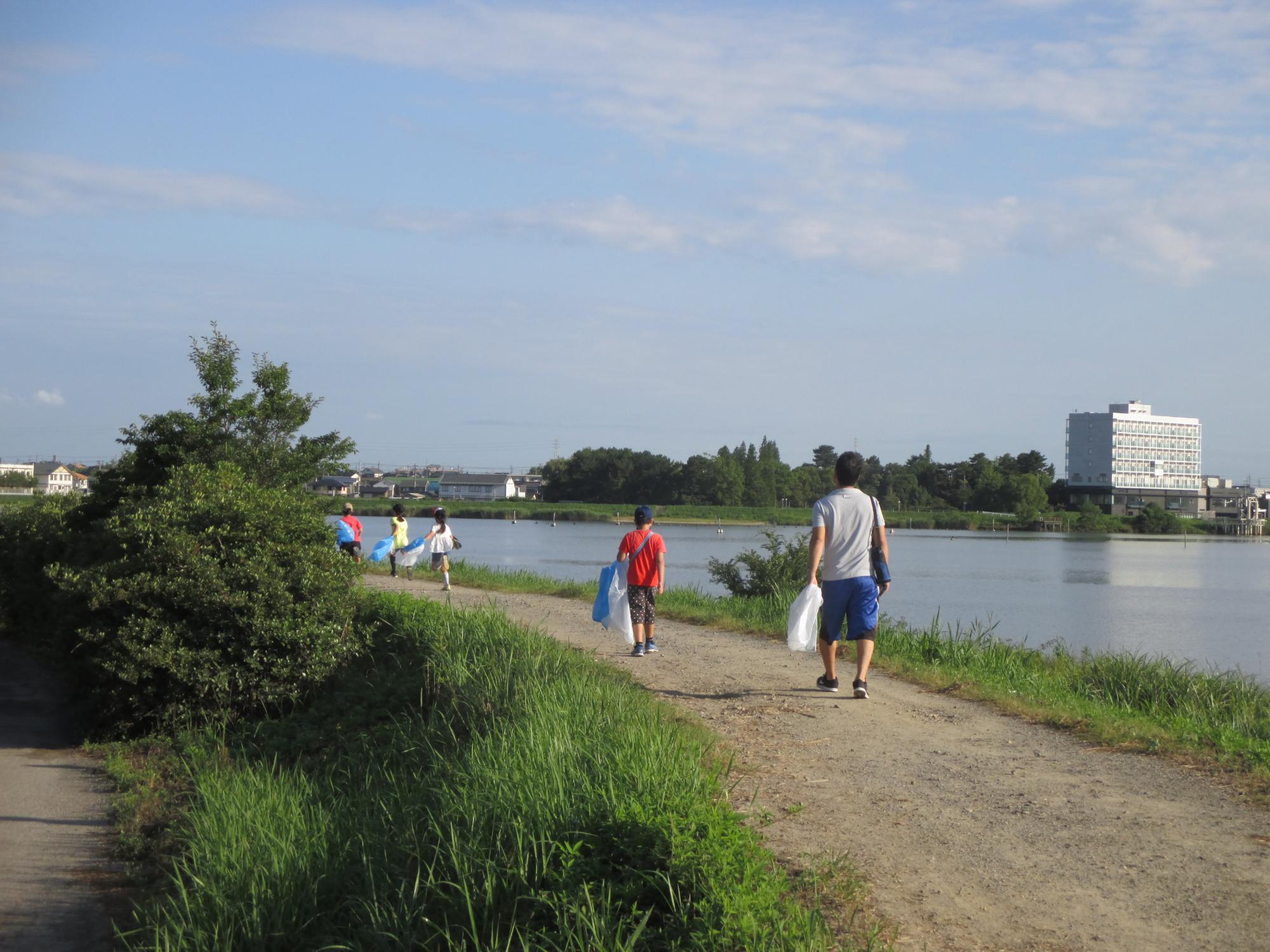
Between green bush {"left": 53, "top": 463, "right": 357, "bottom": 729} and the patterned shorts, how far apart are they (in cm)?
318

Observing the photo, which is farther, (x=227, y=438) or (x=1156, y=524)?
(x=1156, y=524)

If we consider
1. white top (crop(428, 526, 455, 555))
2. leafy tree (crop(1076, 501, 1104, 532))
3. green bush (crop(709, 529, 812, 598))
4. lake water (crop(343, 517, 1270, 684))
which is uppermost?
white top (crop(428, 526, 455, 555))

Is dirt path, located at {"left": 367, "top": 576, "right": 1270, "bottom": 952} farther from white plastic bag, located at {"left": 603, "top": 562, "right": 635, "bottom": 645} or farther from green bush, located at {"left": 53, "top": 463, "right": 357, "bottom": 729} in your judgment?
green bush, located at {"left": 53, "top": 463, "right": 357, "bottom": 729}

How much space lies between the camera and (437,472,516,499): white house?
152 meters

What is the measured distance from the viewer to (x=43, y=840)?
8.53 m

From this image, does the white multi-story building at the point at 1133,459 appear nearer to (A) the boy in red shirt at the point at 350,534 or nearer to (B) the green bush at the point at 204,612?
(A) the boy in red shirt at the point at 350,534

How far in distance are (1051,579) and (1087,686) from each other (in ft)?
97.1

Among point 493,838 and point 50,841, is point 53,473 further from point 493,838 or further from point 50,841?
point 493,838

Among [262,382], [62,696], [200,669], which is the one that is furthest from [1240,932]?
[262,382]

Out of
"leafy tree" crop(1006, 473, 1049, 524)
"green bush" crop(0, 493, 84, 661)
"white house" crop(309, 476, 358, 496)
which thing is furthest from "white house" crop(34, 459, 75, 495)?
"green bush" crop(0, 493, 84, 661)

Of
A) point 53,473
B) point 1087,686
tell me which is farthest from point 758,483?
point 1087,686

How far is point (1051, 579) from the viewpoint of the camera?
39844mm

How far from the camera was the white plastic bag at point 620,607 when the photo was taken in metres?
10.8

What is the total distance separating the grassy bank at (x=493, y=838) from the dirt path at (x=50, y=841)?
35 centimetres
